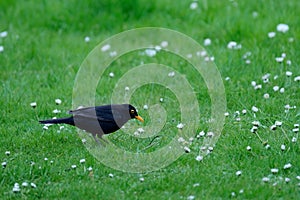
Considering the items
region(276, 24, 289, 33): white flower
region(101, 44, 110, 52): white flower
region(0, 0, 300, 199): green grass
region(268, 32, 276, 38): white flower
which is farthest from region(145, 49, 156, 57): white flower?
region(276, 24, 289, 33): white flower

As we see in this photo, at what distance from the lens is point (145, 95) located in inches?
289

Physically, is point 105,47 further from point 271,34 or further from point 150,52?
point 271,34

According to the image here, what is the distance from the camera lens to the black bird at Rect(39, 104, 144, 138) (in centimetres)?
603

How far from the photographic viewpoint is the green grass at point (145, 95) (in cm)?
532

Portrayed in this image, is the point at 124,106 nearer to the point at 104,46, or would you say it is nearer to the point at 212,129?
the point at 212,129

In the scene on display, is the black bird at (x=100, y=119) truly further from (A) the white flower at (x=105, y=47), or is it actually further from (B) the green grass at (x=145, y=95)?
(A) the white flower at (x=105, y=47)

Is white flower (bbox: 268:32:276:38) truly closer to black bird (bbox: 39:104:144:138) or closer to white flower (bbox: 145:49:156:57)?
white flower (bbox: 145:49:156:57)

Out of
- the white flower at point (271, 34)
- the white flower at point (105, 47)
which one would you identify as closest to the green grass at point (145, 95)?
the white flower at point (271, 34)

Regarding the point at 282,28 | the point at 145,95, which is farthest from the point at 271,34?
the point at 145,95

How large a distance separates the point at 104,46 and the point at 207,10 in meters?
1.63

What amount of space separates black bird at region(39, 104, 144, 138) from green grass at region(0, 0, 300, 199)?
193mm

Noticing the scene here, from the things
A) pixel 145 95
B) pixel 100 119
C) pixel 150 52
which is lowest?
pixel 100 119

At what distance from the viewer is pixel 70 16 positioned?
9.57 metres

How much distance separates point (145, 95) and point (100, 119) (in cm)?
139
